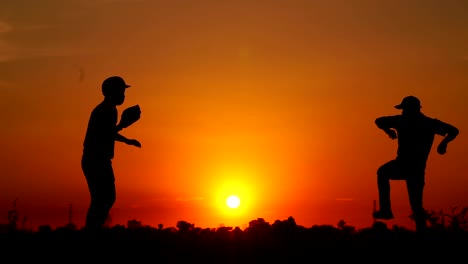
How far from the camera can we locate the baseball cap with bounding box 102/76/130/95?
48.5ft

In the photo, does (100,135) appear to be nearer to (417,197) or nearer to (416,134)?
(416,134)

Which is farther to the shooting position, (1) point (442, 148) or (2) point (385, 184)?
(1) point (442, 148)

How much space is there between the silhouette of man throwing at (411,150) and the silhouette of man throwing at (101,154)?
4963 mm

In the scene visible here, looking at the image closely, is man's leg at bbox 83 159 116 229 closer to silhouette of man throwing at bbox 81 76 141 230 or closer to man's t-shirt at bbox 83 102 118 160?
silhouette of man throwing at bbox 81 76 141 230

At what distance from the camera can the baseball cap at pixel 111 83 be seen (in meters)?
14.8

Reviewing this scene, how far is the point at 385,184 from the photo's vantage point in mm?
16531

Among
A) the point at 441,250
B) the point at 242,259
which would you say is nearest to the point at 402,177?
the point at 441,250

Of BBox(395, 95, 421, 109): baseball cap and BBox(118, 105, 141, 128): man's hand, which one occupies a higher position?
BBox(395, 95, 421, 109): baseball cap

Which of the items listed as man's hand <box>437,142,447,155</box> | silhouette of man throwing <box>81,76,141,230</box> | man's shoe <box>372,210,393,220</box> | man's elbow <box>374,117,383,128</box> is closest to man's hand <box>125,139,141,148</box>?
silhouette of man throwing <box>81,76,141,230</box>

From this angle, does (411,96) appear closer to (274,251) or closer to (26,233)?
(274,251)

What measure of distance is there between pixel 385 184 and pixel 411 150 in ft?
2.67

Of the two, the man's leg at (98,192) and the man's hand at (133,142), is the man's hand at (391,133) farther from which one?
the man's leg at (98,192)

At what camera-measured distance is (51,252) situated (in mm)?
12445

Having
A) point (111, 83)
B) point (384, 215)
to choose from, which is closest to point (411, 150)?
point (384, 215)
